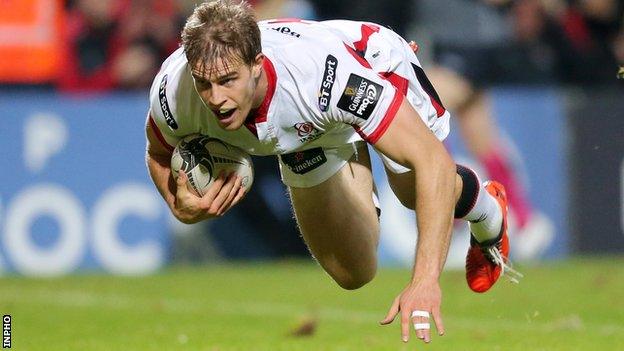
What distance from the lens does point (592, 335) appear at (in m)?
9.02

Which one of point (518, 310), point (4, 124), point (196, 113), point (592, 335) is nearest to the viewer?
point (196, 113)

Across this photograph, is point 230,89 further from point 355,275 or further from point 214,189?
point 355,275

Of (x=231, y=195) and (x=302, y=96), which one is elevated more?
(x=302, y=96)

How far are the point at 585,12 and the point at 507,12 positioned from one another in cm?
97

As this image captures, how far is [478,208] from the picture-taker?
311 inches

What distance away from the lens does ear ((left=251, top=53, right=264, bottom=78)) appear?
21.7ft

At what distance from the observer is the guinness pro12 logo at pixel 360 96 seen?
6.57 m

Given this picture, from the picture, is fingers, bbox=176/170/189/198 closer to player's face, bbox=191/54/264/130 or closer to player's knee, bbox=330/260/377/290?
player's face, bbox=191/54/264/130

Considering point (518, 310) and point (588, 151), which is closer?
point (518, 310)

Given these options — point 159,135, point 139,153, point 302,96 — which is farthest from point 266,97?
point 139,153

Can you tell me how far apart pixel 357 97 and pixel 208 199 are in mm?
957

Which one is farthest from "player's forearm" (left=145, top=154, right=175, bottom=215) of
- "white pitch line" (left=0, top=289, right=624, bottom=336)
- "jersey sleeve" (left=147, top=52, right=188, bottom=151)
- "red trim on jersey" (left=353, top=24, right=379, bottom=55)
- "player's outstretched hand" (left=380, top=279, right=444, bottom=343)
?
"white pitch line" (left=0, top=289, right=624, bottom=336)

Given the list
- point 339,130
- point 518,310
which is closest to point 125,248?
point 518,310

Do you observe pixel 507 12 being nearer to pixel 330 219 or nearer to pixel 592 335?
pixel 592 335
